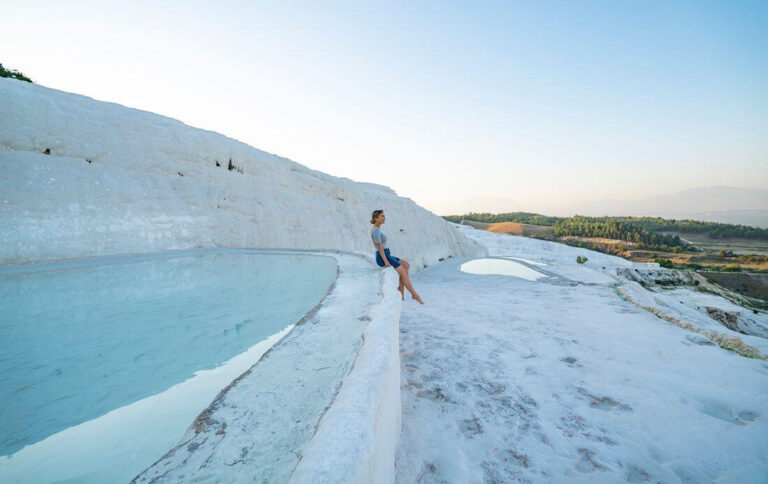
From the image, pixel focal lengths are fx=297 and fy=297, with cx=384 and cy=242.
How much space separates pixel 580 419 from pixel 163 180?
1204 centimetres

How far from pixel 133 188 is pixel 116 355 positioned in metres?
8.56

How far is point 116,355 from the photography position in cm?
269

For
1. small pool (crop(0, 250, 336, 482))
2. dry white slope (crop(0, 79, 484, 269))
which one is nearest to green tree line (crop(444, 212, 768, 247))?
dry white slope (crop(0, 79, 484, 269))

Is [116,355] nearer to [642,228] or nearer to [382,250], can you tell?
[382,250]

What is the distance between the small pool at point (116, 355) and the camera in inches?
62.6

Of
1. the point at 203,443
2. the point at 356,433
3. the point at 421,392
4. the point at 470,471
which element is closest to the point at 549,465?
the point at 470,471

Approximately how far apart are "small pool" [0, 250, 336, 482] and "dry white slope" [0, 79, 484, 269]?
2.33 metres

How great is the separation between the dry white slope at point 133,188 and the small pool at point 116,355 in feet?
7.66

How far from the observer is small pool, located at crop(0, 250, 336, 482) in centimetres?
159

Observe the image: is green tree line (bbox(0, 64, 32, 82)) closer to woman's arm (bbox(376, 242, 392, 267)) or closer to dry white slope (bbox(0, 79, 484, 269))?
dry white slope (bbox(0, 79, 484, 269))

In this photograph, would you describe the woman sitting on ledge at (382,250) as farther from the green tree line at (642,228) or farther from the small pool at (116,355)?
the green tree line at (642,228)

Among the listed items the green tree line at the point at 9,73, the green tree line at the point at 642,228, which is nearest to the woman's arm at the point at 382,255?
the green tree line at the point at 9,73

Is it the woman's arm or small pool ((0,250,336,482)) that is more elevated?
the woman's arm

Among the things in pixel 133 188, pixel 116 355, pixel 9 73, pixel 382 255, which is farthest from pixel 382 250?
pixel 9 73
